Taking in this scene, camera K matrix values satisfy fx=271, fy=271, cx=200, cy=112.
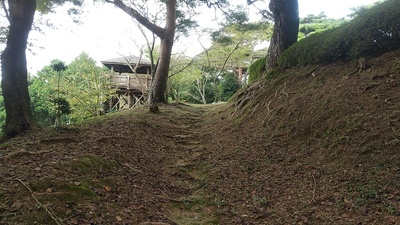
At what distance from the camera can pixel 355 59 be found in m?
5.94

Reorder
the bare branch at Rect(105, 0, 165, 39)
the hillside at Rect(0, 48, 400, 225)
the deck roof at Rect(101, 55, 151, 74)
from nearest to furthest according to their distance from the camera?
the hillside at Rect(0, 48, 400, 225), the bare branch at Rect(105, 0, 165, 39), the deck roof at Rect(101, 55, 151, 74)

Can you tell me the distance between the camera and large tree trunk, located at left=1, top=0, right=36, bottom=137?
5246 millimetres

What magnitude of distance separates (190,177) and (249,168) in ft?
3.60

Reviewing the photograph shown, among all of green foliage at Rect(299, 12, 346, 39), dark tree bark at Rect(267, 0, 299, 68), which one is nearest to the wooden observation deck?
green foliage at Rect(299, 12, 346, 39)

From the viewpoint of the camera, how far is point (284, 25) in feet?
27.7

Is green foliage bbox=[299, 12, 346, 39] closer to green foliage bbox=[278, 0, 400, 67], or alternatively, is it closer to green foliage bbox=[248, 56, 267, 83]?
green foliage bbox=[248, 56, 267, 83]

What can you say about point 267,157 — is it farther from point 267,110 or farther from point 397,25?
point 397,25

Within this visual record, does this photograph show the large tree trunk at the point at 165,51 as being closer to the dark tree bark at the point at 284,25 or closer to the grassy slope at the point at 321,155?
the dark tree bark at the point at 284,25

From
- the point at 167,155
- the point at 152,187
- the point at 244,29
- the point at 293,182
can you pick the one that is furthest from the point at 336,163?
the point at 244,29

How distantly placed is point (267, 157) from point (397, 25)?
349cm

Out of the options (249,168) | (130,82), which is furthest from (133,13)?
(130,82)

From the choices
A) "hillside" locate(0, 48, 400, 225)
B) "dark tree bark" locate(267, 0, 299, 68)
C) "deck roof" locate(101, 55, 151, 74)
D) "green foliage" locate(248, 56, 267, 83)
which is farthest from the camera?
"deck roof" locate(101, 55, 151, 74)

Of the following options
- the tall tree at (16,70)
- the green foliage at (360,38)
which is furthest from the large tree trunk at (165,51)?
the tall tree at (16,70)

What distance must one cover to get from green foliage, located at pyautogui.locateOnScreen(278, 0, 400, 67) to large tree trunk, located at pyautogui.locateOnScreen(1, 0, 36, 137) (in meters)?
6.60
